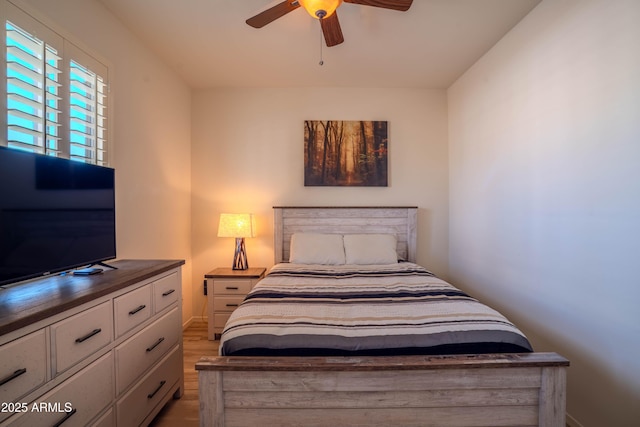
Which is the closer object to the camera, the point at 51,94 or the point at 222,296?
the point at 51,94

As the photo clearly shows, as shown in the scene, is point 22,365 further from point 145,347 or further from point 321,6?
point 321,6

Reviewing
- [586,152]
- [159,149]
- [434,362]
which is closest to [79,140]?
[159,149]

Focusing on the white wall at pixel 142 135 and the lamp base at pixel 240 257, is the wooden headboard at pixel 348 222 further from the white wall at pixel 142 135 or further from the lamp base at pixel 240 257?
the white wall at pixel 142 135

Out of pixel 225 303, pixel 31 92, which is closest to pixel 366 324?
pixel 225 303

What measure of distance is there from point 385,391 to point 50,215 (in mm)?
1694

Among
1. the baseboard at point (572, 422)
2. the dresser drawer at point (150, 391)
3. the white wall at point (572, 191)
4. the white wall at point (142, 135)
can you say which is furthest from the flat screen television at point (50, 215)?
the baseboard at point (572, 422)

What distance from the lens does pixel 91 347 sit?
116 centimetres

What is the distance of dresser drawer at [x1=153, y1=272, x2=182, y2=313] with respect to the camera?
1.63 meters

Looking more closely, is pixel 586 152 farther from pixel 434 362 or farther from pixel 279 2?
pixel 279 2

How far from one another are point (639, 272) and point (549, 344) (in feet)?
2.56

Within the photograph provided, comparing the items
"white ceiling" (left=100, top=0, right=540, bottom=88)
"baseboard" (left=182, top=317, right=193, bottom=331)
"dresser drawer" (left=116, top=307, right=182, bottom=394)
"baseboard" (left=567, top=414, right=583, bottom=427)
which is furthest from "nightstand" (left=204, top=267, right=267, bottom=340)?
"baseboard" (left=567, top=414, right=583, bottom=427)

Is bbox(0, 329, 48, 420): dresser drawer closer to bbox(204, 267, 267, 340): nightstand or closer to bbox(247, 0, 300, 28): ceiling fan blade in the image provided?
bbox(204, 267, 267, 340): nightstand

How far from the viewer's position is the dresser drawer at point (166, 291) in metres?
1.63

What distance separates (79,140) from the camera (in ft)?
5.68
